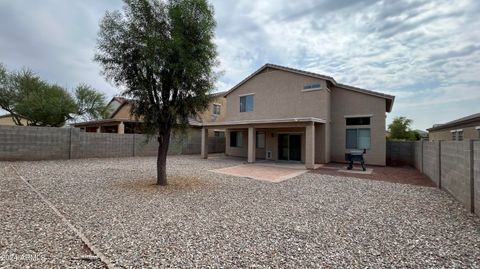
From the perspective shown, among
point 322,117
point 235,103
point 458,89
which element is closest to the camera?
point 322,117

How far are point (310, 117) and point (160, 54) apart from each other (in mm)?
10138

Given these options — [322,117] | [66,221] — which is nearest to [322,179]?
[322,117]

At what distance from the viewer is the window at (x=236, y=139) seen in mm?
19803

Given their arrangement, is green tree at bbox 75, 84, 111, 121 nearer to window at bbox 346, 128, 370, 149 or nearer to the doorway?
the doorway

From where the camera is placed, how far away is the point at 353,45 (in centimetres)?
1291

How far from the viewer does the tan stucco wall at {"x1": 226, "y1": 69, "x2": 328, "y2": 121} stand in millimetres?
15227

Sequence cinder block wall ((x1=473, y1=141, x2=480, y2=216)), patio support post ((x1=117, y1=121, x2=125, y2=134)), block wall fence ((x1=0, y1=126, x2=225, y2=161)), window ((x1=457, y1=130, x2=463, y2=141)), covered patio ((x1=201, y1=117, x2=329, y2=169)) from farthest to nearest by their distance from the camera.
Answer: patio support post ((x1=117, y1=121, x2=125, y2=134)) → window ((x1=457, y1=130, x2=463, y2=141)) → block wall fence ((x1=0, y1=126, x2=225, y2=161)) → covered patio ((x1=201, y1=117, x2=329, y2=169)) → cinder block wall ((x1=473, y1=141, x2=480, y2=216))

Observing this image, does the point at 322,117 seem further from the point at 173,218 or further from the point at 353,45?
the point at 173,218

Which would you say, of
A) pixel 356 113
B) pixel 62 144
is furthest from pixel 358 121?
pixel 62 144

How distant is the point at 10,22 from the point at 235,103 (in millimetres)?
13757

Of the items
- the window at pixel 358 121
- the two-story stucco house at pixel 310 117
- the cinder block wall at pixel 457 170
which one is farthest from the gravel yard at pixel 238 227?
the window at pixel 358 121

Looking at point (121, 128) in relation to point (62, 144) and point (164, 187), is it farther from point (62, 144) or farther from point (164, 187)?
point (164, 187)

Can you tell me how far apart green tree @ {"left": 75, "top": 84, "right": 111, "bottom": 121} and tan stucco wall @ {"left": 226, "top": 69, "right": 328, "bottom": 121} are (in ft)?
59.2

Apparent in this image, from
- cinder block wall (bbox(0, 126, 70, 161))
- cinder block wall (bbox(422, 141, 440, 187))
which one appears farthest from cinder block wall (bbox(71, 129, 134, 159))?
cinder block wall (bbox(422, 141, 440, 187))
